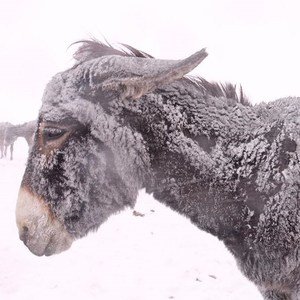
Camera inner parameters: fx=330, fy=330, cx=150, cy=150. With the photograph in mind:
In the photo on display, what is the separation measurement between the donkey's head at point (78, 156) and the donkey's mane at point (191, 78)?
9.4 inches

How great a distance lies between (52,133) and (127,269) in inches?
198

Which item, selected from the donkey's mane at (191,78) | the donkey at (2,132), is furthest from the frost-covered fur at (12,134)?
the donkey's mane at (191,78)

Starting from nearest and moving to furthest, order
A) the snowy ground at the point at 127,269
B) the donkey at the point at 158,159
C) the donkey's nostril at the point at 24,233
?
the donkey at the point at 158,159 → the donkey's nostril at the point at 24,233 → the snowy ground at the point at 127,269

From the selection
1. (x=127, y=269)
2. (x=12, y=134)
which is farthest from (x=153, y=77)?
(x=12, y=134)

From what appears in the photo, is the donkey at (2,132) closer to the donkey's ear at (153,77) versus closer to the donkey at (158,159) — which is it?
the donkey at (158,159)

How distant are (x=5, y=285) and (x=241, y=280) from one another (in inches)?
175

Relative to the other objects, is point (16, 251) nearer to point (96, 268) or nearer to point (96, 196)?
point (96, 268)

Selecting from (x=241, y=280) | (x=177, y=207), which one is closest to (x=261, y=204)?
(x=177, y=207)

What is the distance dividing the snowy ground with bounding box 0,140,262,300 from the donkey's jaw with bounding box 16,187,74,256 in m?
3.33

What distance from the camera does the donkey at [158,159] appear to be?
2.42 m

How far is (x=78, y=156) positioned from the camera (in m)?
2.61

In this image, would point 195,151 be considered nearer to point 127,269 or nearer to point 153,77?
point 153,77

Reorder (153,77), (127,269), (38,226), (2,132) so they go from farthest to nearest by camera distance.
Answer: (2,132), (127,269), (38,226), (153,77)

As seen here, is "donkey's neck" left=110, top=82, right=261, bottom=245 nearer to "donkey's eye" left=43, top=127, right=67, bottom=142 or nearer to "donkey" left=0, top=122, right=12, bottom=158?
"donkey's eye" left=43, top=127, right=67, bottom=142
